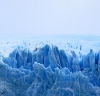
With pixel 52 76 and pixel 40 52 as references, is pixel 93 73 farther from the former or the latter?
pixel 40 52

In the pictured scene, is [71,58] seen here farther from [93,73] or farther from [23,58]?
[23,58]

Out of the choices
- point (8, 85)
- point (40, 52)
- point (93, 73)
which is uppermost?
point (40, 52)

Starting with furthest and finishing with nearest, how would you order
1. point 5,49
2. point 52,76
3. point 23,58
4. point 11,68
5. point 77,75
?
point 5,49 → point 23,58 → point 11,68 → point 52,76 → point 77,75

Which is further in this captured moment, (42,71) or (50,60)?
(50,60)

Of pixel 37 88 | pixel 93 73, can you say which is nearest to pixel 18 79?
pixel 37 88

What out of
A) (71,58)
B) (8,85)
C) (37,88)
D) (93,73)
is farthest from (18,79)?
(93,73)

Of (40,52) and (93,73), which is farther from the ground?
(40,52)

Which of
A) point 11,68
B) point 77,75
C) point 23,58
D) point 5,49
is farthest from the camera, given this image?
point 5,49
